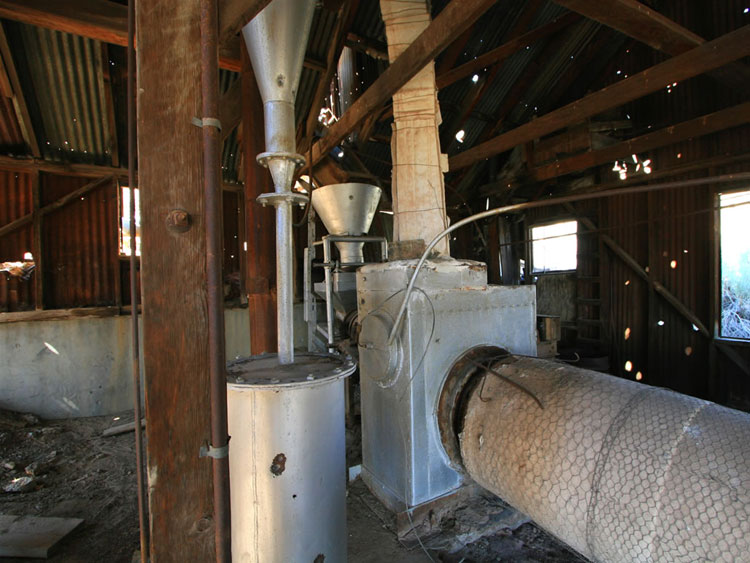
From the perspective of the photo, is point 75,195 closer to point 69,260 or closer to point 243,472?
point 69,260

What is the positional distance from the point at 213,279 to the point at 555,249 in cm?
817

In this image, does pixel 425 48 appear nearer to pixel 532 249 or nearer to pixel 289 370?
pixel 289 370

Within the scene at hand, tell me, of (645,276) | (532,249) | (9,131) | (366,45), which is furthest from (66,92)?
(645,276)

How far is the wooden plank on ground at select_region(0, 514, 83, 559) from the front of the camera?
265 cm

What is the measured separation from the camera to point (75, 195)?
18.9 feet

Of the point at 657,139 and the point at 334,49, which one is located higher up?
the point at 334,49

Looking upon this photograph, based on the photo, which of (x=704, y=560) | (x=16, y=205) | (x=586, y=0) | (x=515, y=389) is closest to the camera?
(x=704, y=560)

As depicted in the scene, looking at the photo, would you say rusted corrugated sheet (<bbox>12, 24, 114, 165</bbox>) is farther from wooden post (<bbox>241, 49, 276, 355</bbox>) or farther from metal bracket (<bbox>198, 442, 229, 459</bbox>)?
metal bracket (<bbox>198, 442, 229, 459</bbox>)

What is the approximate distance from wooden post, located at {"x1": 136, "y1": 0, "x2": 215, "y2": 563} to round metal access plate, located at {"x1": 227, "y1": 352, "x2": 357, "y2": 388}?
38 centimetres

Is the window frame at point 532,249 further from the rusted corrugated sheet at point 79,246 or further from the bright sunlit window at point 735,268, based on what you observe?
the rusted corrugated sheet at point 79,246

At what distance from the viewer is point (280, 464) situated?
157 centimetres

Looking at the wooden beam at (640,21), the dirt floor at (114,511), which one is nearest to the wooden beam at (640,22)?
the wooden beam at (640,21)

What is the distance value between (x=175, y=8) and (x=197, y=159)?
499 mm

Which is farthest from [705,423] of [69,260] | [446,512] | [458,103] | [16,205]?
[16,205]
